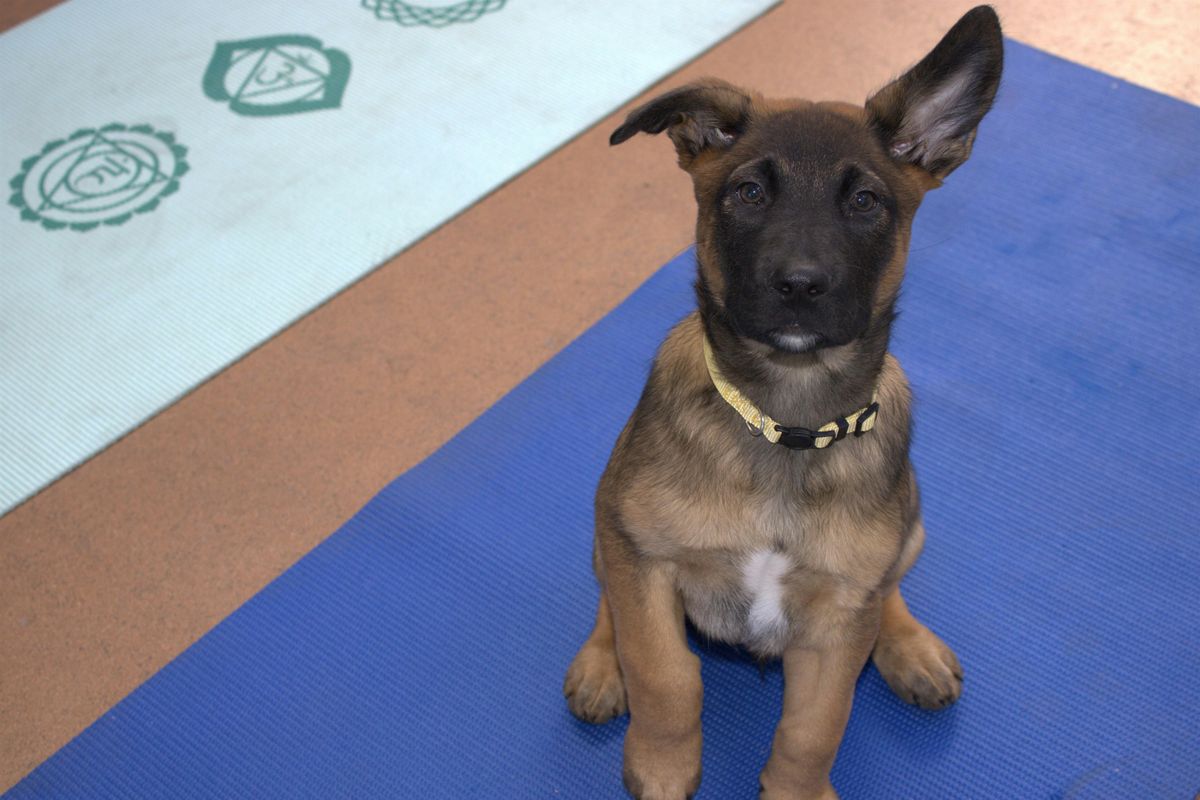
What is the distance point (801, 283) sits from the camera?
89.5 inches

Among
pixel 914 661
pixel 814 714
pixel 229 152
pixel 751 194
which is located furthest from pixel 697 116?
pixel 229 152

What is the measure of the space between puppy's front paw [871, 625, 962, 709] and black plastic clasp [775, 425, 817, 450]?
0.89 m

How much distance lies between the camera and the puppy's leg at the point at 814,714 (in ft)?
8.57

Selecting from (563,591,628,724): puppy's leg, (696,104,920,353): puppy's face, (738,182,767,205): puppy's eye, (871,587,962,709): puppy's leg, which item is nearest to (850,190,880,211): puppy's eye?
(696,104,920,353): puppy's face

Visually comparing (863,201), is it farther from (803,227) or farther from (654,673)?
(654,673)

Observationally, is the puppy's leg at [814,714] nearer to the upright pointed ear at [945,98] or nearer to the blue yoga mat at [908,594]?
the blue yoga mat at [908,594]

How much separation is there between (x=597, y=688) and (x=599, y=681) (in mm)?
20

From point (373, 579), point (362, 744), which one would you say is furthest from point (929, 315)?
point (362, 744)

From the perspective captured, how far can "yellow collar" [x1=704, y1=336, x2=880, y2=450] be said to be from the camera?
2518 millimetres

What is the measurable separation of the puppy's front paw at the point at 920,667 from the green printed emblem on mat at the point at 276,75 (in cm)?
386

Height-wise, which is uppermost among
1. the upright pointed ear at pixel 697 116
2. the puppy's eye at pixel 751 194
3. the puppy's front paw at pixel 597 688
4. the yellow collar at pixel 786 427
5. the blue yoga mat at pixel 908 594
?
the upright pointed ear at pixel 697 116

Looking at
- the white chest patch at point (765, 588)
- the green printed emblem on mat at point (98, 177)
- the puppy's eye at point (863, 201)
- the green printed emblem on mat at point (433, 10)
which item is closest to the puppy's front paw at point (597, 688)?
the white chest patch at point (765, 588)

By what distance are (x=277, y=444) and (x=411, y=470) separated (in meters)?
0.62

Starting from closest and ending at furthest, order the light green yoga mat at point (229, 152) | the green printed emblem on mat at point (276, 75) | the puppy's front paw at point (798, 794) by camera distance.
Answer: the puppy's front paw at point (798, 794), the light green yoga mat at point (229, 152), the green printed emblem on mat at point (276, 75)
